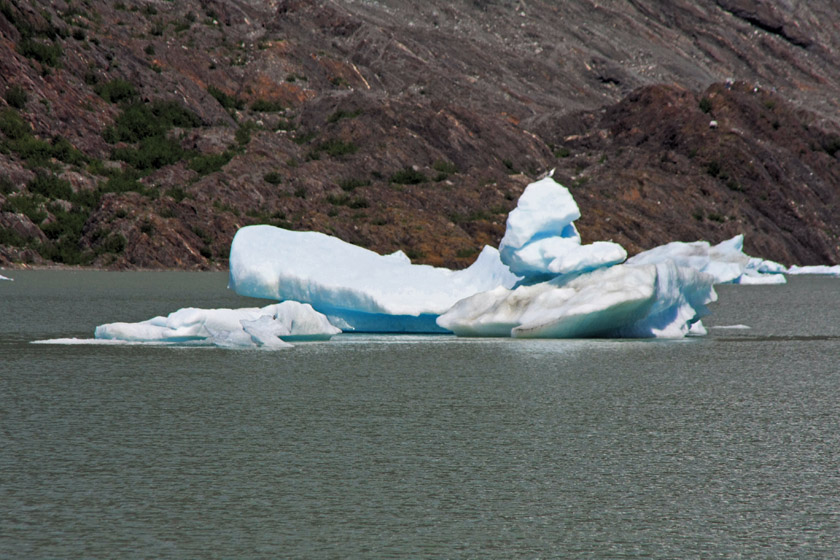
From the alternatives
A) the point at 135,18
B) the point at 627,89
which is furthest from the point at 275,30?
the point at 627,89

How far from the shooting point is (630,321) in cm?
2198

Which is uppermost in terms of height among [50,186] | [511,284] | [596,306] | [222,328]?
[50,186]

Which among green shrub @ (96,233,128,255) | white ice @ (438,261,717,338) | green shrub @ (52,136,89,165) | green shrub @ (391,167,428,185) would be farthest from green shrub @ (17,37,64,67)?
white ice @ (438,261,717,338)

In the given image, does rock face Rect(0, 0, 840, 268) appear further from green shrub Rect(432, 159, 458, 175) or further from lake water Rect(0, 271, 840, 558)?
lake water Rect(0, 271, 840, 558)

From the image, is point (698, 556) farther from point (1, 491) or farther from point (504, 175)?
point (504, 175)

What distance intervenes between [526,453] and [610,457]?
749 millimetres

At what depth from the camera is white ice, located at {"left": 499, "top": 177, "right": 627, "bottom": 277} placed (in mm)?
22062

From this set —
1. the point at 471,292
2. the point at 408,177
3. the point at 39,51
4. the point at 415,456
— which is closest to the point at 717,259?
the point at 471,292

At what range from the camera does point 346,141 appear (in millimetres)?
85312

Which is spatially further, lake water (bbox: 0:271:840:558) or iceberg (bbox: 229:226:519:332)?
iceberg (bbox: 229:226:519:332)

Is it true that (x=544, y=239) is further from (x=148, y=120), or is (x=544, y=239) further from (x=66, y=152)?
(x=148, y=120)

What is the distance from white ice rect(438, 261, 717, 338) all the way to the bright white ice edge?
0.03 m

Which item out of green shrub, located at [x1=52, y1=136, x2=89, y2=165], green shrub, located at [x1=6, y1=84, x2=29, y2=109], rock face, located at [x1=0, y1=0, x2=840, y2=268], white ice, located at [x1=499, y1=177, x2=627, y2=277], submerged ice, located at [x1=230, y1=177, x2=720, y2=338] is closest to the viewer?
submerged ice, located at [x1=230, y1=177, x2=720, y2=338]

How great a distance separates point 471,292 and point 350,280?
10.8 ft
